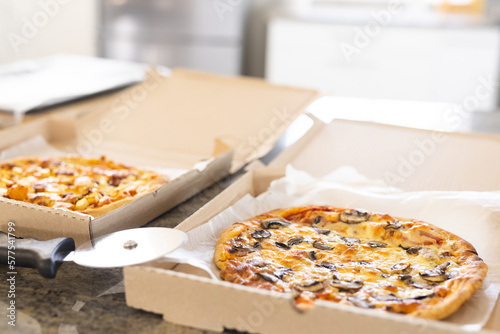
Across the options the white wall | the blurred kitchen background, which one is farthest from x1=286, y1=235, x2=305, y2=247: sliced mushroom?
the white wall

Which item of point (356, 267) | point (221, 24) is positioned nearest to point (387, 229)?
point (356, 267)

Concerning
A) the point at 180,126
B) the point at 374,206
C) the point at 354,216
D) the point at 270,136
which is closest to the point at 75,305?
the point at 354,216

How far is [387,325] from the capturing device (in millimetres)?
690

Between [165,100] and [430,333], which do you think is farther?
[165,100]

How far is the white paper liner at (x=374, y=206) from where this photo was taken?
1022 mm

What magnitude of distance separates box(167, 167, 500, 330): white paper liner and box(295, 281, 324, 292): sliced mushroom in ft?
0.48

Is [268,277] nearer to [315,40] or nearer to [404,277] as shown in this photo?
[404,277]

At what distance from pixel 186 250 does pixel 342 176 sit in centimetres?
52

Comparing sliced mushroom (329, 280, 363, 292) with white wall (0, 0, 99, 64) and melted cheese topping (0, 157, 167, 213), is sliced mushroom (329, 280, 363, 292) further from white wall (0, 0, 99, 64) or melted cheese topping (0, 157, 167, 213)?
white wall (0, 0, 99, 64)

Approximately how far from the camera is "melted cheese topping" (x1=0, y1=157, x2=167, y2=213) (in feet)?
4.09

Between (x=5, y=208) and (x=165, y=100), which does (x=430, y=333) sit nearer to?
(x=5, y=208)

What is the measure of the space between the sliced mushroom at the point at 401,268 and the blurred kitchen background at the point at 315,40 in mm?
2988

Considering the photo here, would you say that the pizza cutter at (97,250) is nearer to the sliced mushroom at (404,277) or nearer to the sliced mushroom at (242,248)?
the sliced mushroom at (242,248)

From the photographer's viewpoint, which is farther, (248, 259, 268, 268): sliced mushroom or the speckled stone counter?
(248, 259, 268, 268): sliced mushroom
